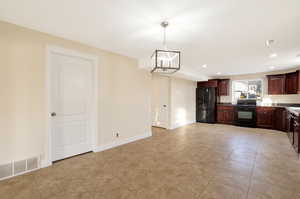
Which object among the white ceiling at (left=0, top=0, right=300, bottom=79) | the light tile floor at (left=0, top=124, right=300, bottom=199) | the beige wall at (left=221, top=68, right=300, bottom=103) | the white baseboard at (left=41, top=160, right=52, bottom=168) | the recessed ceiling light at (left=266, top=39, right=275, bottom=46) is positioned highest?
the white ceiling at (left=0, top=0, right=300, bottom=79)

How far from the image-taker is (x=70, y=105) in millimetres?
3164

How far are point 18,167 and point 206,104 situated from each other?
280 inches

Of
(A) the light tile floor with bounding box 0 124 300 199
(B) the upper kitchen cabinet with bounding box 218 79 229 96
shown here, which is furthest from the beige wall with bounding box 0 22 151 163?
(B) the upper kitchen cabinet with bounding box 218 79 229 96

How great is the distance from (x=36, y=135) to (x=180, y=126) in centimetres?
524

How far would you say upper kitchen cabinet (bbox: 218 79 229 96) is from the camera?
7363mm

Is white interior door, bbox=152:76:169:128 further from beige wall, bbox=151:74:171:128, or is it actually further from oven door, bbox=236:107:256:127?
oven door, bbox=236:107:256:127

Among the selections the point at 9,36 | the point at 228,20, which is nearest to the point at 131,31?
the point at 228,20

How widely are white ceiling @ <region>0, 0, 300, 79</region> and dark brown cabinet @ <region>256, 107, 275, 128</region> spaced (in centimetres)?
317

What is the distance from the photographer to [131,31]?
2.64 meters

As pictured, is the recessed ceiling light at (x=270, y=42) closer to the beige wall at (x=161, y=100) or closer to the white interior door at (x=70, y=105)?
the beige wall at (x=161, y=100)

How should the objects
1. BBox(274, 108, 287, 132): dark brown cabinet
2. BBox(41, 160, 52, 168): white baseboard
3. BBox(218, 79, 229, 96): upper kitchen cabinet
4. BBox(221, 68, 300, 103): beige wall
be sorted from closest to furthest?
BBox(41, 160, 52, 168): white baseboard < BBox(274, 108, 287, 132): dark brown cabinet < BBox(221, 68, 300, 103): beige wall < BBox(218, 79, 229, 96): upper kitchen cabinet

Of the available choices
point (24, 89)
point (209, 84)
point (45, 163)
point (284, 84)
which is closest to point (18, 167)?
point (45, 163)

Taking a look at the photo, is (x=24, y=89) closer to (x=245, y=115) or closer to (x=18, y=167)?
(x=18, y=167)

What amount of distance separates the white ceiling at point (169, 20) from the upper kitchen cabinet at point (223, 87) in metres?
3.86
